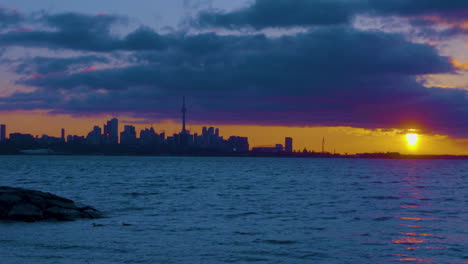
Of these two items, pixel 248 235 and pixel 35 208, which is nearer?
pixel 248 235

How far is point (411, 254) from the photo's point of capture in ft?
67.1

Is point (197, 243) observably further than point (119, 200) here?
No

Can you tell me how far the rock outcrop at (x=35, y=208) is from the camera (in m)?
29.8

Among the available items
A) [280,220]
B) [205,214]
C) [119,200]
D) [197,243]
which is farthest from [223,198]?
[197,243]

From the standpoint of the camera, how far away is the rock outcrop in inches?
1174

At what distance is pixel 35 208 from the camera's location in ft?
101

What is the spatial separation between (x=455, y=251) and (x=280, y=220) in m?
12.0

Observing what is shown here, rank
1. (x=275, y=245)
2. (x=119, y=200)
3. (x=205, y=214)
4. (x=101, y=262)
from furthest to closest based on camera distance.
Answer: (x=119, y=200)
(x=205, y=214)
(x=275, y=245)
(x=101, y=262)

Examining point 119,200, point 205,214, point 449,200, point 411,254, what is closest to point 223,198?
point 119,200

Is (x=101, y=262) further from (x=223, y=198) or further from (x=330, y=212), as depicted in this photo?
(x=223, y=198)

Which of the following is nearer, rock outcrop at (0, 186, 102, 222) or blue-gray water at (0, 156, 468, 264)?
blue-gray water at (0, 156, 468, 264)

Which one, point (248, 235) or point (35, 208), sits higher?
point (35, 208)

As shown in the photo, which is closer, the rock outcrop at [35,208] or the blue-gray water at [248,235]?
the blue-gray water at [248,235]

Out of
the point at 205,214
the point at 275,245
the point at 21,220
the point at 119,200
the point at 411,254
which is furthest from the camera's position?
the point at 119,200
